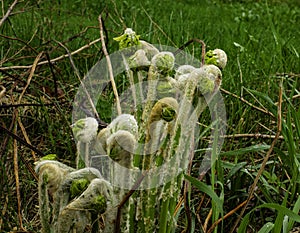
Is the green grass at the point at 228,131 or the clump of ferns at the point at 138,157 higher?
the clump of ferns at the point at 138,157

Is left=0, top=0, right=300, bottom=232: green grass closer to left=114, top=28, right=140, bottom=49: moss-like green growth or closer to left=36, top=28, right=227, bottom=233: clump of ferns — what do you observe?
left=36, top=28, right=227, bottom=233: clump of ferns

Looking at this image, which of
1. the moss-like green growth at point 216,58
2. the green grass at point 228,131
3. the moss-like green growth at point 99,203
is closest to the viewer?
the moss-like green growth at point 99,203

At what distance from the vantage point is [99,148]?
40.4 inches

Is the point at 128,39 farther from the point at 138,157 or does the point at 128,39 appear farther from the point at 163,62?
the point at 138,157

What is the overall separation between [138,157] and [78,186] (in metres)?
0.17

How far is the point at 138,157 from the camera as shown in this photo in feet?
3.47

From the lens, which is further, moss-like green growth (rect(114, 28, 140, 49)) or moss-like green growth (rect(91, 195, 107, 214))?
moss-like green growth (rect(114, 28, 140, 49))

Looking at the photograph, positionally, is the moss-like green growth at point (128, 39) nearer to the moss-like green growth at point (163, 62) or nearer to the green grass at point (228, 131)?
the moss-like green growth at point (163, 62)

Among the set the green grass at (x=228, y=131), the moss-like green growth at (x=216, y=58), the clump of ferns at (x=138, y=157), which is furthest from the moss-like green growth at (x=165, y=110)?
the green grass at (x=228, y=131)

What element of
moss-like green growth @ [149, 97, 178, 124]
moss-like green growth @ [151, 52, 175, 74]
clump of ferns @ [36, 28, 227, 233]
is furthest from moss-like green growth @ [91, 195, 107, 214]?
moss-like green growth @ [151, 52, 175, 74]

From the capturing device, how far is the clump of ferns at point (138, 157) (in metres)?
0.94

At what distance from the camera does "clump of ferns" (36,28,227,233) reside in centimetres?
94

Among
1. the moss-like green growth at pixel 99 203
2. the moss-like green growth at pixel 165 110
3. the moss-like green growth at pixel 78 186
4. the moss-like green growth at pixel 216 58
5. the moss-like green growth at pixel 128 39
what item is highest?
the moss-like green growth at pixel 128 39

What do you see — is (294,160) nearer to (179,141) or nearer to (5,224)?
(179,141)
